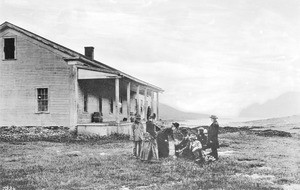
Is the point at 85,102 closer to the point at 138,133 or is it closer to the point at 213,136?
the point at 138,133

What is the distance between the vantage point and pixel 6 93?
2091 cm

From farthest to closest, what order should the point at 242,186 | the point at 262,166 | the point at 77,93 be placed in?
the point at 77,93, the point at 262,166, the point at 242,186

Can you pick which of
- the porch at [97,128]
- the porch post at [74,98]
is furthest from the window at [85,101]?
the porch at [97,128]

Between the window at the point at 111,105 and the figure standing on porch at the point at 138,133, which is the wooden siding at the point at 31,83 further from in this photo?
the figure standing on porch at the point at 138,133

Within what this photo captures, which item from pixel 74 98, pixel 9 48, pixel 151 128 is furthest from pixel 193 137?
pixel 9 48

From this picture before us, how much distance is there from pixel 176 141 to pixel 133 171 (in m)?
2.95

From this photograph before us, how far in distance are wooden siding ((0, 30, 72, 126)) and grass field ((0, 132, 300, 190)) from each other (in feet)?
19.7

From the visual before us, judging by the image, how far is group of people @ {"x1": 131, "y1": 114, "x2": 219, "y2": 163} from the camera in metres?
12.2

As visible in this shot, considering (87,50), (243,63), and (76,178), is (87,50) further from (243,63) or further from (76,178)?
(76,178)

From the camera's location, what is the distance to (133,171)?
1035 centimetres

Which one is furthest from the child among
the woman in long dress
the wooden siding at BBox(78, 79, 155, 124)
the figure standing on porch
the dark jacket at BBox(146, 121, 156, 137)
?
the wooden siding at BBox(78, 79, 155, 124)

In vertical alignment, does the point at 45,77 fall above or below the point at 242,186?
above

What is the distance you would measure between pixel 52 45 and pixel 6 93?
3.86 metres

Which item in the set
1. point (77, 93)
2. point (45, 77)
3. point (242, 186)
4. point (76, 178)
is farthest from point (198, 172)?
point (45, 77)
